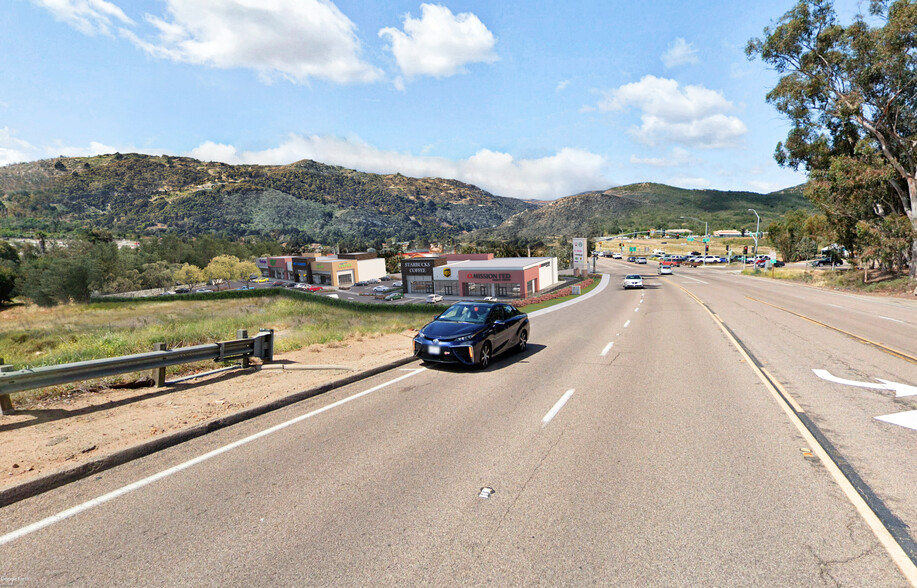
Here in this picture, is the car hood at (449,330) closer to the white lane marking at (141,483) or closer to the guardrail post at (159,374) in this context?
the white lane marking at (141,483)

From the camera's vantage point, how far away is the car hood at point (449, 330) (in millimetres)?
10336

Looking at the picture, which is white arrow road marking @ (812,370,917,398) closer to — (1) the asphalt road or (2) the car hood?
(1) the asphalt road

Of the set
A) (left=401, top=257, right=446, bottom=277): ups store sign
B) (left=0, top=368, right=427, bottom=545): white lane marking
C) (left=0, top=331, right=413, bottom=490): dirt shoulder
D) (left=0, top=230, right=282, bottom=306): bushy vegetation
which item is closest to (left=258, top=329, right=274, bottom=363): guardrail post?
(left=0, top=331, right=413, bottom=490): dirt shoulder

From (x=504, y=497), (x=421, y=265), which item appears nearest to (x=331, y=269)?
(x=421, y=265)

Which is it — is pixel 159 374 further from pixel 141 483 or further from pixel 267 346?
pixel 141 483

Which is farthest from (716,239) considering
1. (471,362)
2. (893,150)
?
(471,362)

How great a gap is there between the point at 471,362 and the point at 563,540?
20.5ft

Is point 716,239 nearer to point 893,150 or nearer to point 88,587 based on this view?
point 893,150

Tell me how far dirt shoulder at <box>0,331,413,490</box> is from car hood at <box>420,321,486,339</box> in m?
1.47

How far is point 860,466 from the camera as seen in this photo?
511 centimetres

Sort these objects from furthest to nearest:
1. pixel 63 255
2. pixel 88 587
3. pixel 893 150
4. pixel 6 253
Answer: pixel 6 253 → pixel 63 255 → pixel 893 150 → pixel 88 587

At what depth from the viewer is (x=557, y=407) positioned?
755 centimetres

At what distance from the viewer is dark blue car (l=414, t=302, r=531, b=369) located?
10047 mm

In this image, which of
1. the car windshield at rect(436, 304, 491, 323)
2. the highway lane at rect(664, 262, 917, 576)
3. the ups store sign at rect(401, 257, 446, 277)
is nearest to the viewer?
the highway lane at rect(664, 262, 917, 576)
